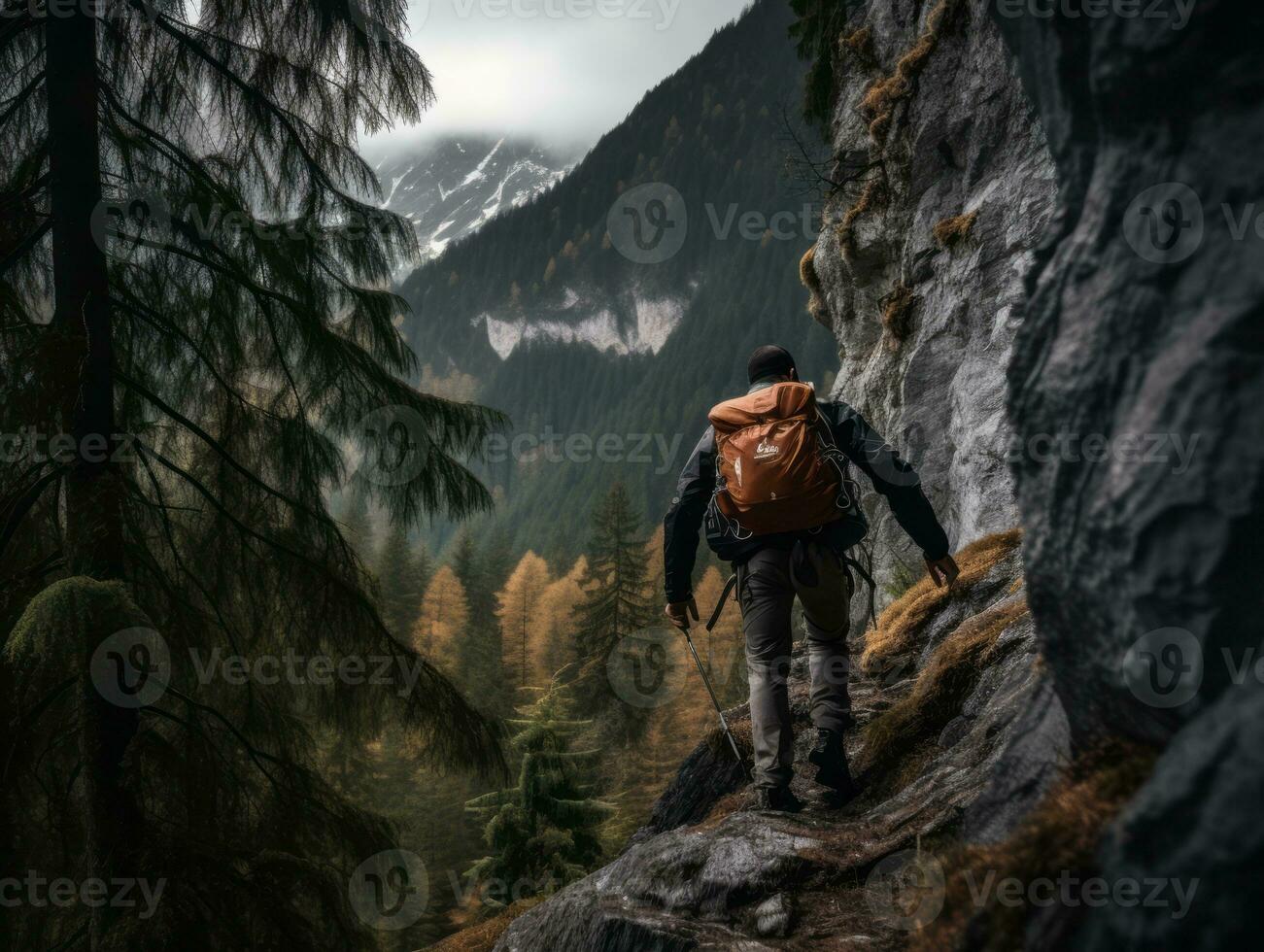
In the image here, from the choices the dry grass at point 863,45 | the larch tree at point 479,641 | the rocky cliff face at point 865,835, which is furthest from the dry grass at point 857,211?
the larch tree at point 479,641

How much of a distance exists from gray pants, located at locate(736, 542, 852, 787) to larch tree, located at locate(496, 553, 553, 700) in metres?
26.6

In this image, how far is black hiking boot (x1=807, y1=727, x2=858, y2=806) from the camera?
351 cm

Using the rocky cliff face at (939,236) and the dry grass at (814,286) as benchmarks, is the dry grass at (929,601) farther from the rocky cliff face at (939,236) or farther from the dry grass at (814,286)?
the dry grass at (814,286)

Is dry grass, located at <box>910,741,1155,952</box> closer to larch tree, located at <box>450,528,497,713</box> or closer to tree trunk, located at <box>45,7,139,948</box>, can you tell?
→ tree trunk, located at <box>45,7,139,948</box>

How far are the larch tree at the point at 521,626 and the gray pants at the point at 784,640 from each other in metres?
26.6

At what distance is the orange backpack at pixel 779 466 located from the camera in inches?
131

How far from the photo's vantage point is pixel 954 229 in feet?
27.6

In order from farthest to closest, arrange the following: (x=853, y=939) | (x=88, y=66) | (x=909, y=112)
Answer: (x=909, y=112)
(x=88, y=66)
(x=853, y=939)

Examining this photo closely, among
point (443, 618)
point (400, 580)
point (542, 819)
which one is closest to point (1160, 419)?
point (542, 819)

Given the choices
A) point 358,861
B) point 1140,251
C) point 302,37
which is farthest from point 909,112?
point 358,861

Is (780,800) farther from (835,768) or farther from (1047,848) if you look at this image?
(1047,848)

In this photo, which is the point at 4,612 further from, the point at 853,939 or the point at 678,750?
the point at 678,750

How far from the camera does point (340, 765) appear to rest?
19.2 metres

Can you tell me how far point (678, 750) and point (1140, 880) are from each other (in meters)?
23.3
